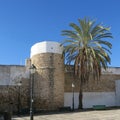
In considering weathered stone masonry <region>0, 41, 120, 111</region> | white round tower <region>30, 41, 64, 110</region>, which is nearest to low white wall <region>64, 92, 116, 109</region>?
weathered stone masonry <region>0, 41, 120, 111</region>

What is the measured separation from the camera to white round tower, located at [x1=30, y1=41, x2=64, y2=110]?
109 feet

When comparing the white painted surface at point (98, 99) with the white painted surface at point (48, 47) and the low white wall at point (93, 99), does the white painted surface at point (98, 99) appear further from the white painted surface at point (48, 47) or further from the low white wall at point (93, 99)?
the white painted surface at point (48, 47)

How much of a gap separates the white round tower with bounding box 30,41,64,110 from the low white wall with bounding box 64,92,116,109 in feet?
5.53

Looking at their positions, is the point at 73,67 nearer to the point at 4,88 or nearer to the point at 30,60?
the point at 30,60

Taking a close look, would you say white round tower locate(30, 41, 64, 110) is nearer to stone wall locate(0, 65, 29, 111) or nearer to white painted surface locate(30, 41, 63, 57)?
white painted surface locate(30, 41, 63, 57)

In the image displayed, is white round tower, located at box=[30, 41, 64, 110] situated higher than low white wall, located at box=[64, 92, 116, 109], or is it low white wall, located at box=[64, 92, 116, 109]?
Result: white round tower, located at box=[30, 41, 64, 110]

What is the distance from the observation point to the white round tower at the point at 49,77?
33.1m

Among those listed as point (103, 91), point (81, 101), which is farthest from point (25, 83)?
point (103, 91)

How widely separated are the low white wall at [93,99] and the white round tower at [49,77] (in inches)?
66.4

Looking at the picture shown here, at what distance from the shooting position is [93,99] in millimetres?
36875

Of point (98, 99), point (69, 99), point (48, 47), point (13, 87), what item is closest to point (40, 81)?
point (13, 87)

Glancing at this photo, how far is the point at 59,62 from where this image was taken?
34.0 m

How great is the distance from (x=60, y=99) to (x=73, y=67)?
441 centimetres

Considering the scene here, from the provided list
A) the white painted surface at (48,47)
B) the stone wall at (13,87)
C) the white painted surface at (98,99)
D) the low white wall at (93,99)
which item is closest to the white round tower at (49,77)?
the white painted surface at (48,47)
